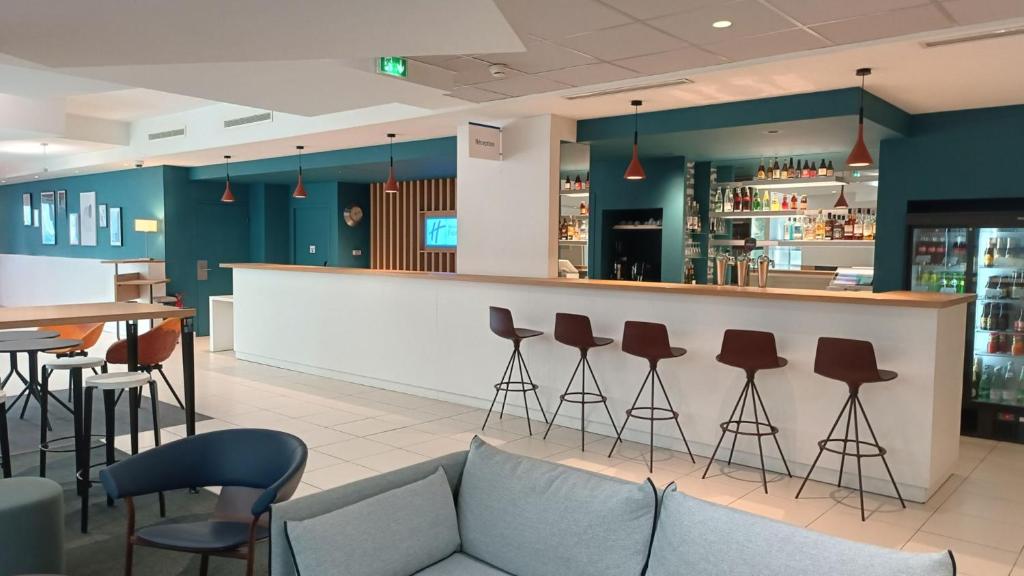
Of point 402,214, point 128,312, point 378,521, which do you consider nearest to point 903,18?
point 378,521

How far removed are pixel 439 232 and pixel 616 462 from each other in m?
7.02

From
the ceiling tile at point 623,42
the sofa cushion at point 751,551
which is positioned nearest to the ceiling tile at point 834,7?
the ceiling tile at point 623,42

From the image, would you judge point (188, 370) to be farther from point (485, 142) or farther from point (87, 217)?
point (87, 217)

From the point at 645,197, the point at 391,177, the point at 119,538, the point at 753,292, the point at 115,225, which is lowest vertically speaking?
the point at 119,538

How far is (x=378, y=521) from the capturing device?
2346 mm

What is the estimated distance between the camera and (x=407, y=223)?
12.0 m

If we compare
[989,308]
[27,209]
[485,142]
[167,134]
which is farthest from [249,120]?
[27,209]

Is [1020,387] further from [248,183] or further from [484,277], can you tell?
[248,183]

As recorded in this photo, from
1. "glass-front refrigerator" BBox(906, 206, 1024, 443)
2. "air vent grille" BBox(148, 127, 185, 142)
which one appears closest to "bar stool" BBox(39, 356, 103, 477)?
"air vent grille" BBox(148, 127, 185, 142)

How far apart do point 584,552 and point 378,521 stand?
27.2 inches

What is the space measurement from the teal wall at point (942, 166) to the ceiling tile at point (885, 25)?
9.37 feet

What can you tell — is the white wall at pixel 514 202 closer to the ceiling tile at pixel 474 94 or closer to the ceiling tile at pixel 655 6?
the ceiling tile at pixel 474 94

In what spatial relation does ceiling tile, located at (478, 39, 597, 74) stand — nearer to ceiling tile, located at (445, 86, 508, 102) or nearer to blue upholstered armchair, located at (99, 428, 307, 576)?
ceiling tile, located at (445, 86, 508, 102)

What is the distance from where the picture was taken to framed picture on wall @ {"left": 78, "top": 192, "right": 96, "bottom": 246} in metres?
12.9
